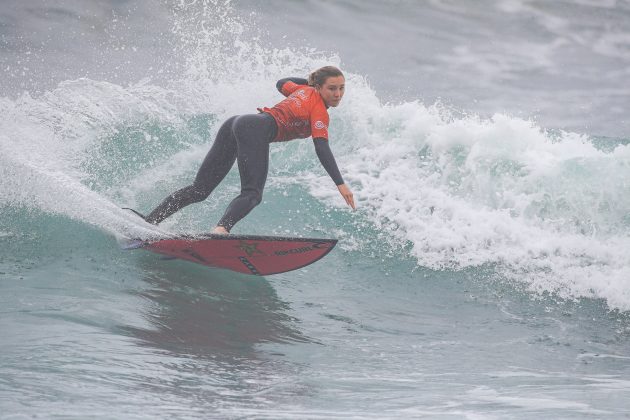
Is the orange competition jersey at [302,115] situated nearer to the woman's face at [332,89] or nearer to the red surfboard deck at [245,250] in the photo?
the woman's face at [332,89]

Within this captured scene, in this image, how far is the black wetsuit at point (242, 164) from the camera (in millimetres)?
5238

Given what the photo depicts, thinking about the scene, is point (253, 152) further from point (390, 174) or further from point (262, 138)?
point (390, 174)

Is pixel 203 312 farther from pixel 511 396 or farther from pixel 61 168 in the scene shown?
pixel 61 168

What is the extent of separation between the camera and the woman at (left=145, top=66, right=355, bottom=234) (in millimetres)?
5184

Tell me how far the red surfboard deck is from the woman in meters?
0.22

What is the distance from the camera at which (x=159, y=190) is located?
834 centimetres

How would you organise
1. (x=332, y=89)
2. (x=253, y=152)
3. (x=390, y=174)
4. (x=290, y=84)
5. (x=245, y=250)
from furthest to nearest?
(x=390, y=174)
(x=290, y=84)
(x=245, y=250)
(x=253, y=152)
(x=332, y=89)

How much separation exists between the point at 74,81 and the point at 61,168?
9.66 ft

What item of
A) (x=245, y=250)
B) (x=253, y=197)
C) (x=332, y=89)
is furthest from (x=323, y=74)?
(x=245, y=250)

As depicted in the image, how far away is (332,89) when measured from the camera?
5.25 meters

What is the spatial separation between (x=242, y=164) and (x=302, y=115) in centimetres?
62

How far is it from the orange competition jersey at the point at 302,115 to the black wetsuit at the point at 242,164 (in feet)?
0.22

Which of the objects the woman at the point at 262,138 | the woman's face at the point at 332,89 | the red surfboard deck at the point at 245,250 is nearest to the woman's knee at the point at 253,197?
the woman at the point at 262,138

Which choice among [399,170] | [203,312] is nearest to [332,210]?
[399,170]
